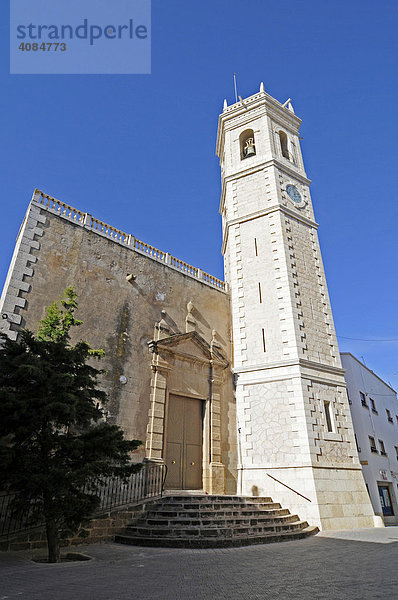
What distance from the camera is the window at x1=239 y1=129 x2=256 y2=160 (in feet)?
54.0

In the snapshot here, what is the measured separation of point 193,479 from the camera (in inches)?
433

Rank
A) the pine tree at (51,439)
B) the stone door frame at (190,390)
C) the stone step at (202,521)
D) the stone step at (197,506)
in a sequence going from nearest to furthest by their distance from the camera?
1. the pine tree at (51,439)
2. the stone step at (202,521)
3. the stone step at (197,506)
4. the stone door frame at (190,390)

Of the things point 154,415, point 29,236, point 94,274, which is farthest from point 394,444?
point 29,236

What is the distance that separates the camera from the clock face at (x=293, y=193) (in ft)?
49.7

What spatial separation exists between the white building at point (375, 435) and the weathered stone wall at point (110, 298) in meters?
7.30

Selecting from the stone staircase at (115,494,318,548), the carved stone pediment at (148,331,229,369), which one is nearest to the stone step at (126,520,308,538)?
the stone staircase at (115,494,318,548)

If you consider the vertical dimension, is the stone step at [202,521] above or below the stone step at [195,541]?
above

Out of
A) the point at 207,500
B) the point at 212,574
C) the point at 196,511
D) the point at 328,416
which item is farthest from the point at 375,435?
the point at 212,574

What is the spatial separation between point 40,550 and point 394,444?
1831 centimetres

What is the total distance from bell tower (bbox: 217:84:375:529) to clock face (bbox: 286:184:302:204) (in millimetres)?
54

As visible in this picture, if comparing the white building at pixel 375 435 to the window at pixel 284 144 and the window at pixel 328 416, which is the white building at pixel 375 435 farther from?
the window at pixel 284 144

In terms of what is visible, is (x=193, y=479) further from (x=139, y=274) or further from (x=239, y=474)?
(x=139, y=274)

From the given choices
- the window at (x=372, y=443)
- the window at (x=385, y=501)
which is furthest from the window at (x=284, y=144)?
the window at (x=385, y=501)

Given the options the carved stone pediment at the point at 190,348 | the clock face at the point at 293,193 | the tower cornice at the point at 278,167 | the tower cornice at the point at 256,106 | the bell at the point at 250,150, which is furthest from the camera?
the tower cornice at the point at 256,106
